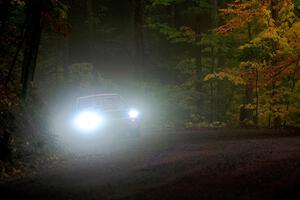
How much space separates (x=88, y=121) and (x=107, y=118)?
0.83 m

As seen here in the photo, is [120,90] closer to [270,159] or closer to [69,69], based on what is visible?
[69,69]

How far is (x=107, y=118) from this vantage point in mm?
20641

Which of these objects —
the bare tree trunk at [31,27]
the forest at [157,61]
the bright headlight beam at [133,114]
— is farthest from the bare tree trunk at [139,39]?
the bare tree trunk at [31,27]

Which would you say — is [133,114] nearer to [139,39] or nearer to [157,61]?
[139,39]

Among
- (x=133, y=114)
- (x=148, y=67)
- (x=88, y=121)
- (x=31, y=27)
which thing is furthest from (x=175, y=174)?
(x=148, y=67)

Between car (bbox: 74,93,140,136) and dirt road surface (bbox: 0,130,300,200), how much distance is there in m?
2.74

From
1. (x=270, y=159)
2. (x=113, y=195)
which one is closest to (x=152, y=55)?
(x=270, y=159)

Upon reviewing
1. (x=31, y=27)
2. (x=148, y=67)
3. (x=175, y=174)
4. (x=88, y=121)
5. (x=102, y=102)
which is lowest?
(x=175, y=174)

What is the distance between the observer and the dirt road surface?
938 centimetres

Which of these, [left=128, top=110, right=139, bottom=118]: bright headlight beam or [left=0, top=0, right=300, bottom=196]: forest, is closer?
[left=0, top=0, right=300, bottom=196]: forest

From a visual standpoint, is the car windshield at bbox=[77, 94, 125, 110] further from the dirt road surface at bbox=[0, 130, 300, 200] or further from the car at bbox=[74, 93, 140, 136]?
the dirt road surface at bbox=[0, 130, 300, 200]

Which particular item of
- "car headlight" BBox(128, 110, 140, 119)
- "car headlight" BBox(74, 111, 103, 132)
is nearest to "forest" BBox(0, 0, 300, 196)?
"car headlight" BBox(74, 111, 103, 132)

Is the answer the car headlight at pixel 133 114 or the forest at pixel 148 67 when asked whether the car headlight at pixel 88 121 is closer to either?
the forest at pixel 148 67

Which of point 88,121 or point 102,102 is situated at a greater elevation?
point 102,102
